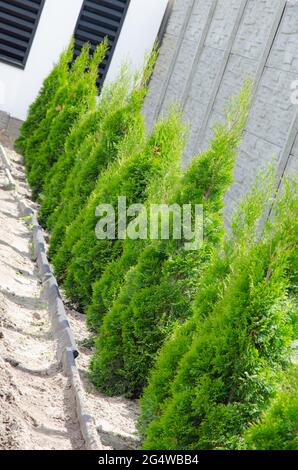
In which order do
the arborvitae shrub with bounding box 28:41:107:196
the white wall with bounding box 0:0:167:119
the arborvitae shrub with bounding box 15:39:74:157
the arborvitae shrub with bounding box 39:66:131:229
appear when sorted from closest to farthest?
the arborvitae shrub with bounding box 39:66:131:229 → the arborvitae shrub with bounding box 28:41:107:196 → the arborvitae shrub with bounding box 15:39:74:157 → the white wall with bounding box 0:0:167:119

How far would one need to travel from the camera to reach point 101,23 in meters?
21.5

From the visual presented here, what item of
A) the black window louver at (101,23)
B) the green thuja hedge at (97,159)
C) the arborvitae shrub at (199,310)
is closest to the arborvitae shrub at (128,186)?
the green thuja hedge at (97,159)

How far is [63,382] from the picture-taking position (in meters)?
8.07

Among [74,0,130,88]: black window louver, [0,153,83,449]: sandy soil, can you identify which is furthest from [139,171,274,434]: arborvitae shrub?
[74,0,130,88]: black window louver

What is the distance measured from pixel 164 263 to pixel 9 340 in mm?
1688

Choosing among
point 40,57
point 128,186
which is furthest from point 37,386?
point 40,57

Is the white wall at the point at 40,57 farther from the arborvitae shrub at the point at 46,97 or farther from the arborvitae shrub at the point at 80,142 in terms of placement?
the arborvitae shrub at the point at 80,142

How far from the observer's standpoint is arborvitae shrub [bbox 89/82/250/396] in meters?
8.08

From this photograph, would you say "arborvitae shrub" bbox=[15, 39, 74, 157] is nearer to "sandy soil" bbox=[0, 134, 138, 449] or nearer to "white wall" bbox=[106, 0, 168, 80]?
"white wall" bbox=[106, 0, 168, 80]

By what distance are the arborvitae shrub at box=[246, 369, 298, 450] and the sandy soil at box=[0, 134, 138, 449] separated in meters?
1.86

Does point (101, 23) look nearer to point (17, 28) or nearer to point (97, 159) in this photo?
point (17, 28)

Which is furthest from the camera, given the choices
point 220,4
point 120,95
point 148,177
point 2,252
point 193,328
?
point 220,4
